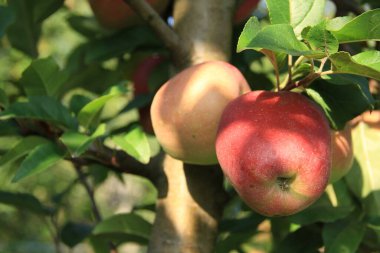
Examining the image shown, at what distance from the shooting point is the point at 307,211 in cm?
90

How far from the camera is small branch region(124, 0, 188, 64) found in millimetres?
830

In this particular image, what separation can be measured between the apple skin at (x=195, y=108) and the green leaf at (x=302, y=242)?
0.25 meters

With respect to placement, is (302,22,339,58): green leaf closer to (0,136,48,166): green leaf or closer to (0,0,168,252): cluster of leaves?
(0,0,168,252): cluster of leaves

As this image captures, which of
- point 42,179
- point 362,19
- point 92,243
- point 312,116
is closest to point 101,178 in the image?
point 92,243

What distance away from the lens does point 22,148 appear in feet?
2.67

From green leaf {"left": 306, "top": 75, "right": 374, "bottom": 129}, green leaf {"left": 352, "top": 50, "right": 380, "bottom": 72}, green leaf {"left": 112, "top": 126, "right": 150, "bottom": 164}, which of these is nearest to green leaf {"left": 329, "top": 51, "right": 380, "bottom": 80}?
green leaf {"left": 352, "top": 50, "right": 380, "bottom": 72}

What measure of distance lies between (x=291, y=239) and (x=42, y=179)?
212 cm

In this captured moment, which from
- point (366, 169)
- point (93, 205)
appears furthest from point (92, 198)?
point (366, 169)

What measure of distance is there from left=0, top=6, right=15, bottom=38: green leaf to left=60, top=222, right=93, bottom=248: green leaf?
38cm

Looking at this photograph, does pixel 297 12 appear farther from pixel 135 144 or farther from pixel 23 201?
pixel 23 201

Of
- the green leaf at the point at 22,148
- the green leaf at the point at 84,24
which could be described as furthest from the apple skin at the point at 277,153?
the green leaf at the point at 84,24

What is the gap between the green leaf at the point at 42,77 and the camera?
84 centimetres

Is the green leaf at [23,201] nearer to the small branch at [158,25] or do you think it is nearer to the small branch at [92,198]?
the small branch at [92,198]

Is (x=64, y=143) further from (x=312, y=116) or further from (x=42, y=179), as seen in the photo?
(x=42, y=179)
